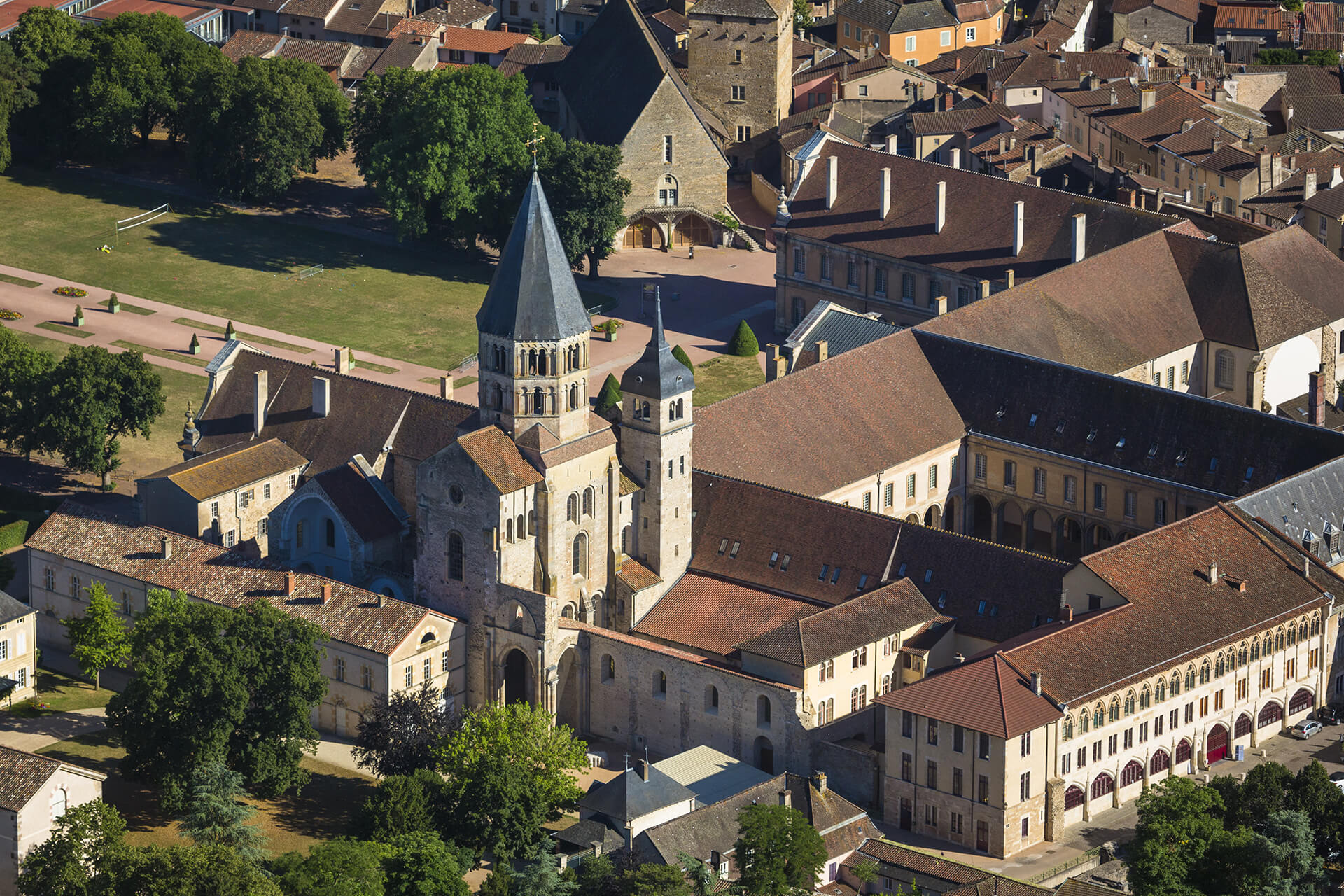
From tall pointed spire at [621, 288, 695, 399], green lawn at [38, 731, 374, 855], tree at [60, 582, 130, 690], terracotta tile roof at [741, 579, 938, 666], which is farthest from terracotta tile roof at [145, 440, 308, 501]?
terracotta tile roof at [741, 579, 938, 666]

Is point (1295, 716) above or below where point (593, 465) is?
below

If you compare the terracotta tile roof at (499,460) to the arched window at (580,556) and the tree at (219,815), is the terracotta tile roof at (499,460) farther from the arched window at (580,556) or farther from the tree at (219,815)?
the tree at (219,815)

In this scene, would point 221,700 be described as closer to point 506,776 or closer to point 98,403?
point 506,776

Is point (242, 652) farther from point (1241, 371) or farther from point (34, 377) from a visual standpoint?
point (1241, 371)

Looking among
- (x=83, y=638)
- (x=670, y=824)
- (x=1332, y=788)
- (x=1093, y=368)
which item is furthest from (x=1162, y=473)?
Answer: (x=83, y=638)

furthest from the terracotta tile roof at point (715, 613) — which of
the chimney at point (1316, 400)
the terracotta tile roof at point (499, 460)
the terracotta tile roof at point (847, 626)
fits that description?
the chimney at point (1316, 400)

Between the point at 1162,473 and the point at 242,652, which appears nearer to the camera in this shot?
the point at 242,652

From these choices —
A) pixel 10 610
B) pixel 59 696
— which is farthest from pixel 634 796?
pixel 10 610
